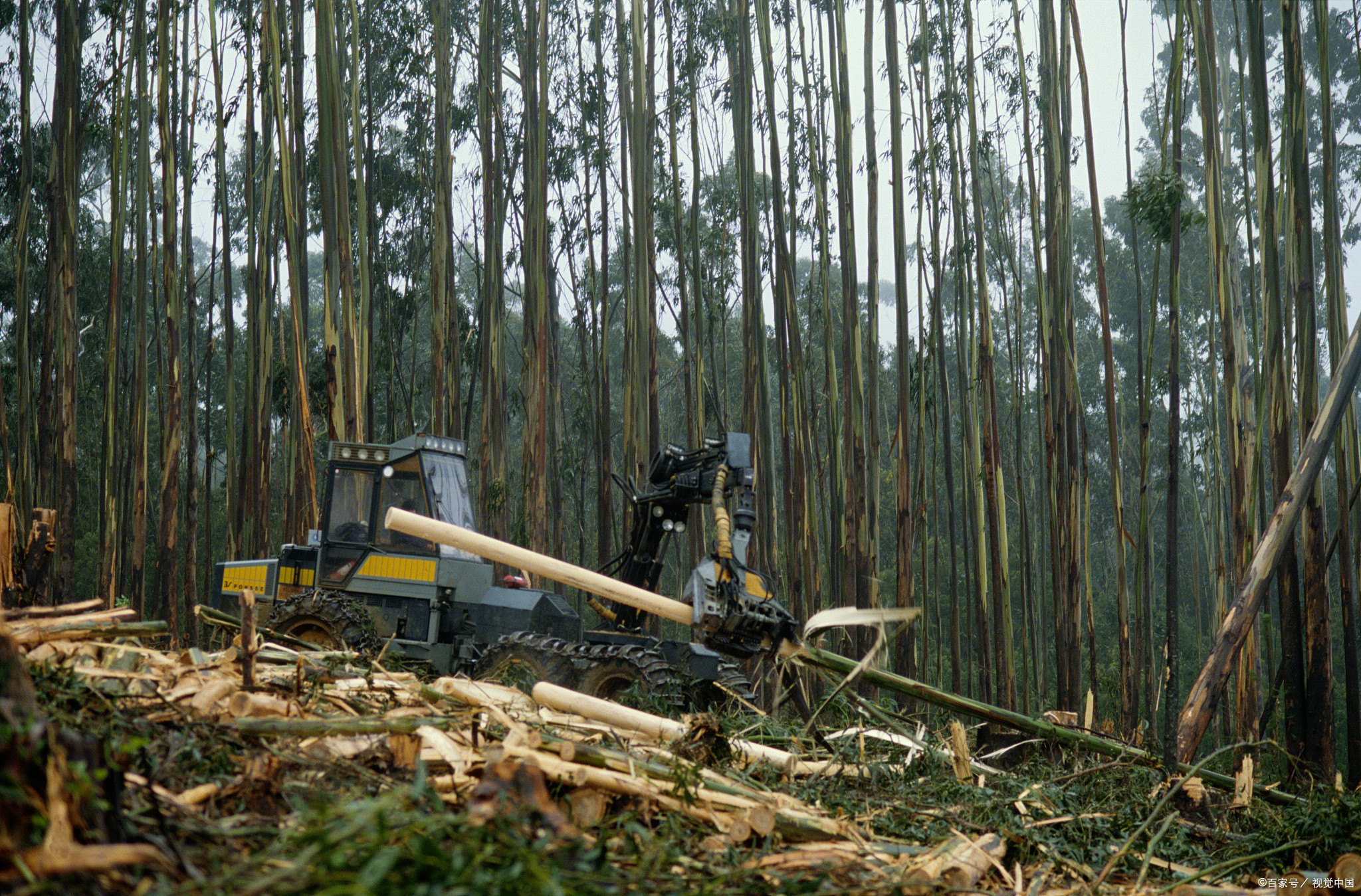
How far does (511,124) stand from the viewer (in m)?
16.3

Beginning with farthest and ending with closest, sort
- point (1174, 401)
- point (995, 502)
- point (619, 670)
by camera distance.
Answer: point (995, 502)
point (1174, 401)
point (619, 670)

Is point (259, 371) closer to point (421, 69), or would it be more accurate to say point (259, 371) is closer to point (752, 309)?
point (752, 309)

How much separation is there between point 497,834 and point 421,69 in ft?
55.7

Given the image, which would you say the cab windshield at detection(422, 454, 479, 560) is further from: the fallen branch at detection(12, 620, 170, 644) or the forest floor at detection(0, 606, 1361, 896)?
the fallen branch at detection(12, 620, 170, 644)

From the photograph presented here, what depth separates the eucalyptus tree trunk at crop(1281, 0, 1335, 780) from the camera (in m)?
4.95

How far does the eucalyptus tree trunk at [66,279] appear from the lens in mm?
8602

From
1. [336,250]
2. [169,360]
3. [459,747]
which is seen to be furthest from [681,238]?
[459,747]

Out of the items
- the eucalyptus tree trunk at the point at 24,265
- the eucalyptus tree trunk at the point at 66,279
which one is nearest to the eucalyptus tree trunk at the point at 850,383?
the eucalyptus tree trunk at the point at 66,279

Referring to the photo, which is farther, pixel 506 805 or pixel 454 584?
pixel 454 584

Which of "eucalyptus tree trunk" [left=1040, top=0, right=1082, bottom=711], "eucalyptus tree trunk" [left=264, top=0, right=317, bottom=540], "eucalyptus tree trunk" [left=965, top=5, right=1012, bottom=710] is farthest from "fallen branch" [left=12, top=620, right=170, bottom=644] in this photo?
"eucalyptus tree trunk" [left=965, top=5, right=1012, bottom=710]

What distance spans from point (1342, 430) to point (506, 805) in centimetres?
631

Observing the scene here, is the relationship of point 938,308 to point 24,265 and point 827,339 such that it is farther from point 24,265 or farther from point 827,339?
point 24,265

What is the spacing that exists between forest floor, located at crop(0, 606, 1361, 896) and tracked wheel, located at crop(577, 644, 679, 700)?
2.59 feet

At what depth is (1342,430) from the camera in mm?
6312
